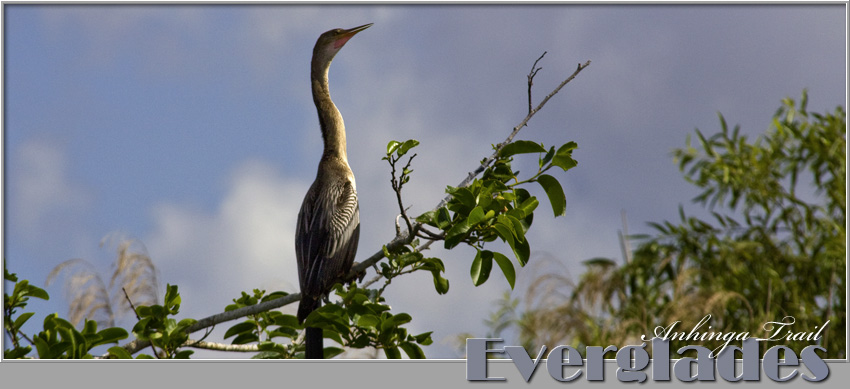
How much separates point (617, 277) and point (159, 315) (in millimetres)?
4035

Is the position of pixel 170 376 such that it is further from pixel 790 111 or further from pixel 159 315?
pixel 790 111

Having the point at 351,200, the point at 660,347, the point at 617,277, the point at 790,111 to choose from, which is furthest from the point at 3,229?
the point at 790,111

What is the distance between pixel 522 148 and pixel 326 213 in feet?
1.83

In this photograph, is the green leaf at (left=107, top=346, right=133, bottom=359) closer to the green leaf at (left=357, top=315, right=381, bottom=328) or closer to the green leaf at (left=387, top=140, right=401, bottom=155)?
the green leaf at (left=357, top=315, right=381, bottom=328)

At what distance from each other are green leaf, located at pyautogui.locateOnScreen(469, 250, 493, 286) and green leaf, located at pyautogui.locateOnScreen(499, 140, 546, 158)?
0.80 ft

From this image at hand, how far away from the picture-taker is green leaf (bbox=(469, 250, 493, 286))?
5.59 feet

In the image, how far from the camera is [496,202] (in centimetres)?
175

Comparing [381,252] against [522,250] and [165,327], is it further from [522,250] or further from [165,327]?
[165,327]

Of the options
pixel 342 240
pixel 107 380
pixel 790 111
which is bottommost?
pixel 107 380

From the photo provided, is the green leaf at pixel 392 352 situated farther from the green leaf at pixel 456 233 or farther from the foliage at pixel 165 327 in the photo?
the foliage at pixel 165 327

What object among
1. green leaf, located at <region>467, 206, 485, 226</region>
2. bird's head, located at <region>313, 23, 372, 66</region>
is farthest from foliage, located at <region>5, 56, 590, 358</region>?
bird's head, located at <region>313, 23, 372, 66</region>

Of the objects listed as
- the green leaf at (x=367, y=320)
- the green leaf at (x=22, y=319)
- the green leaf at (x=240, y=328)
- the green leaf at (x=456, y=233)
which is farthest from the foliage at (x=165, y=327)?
the green leaf at (x=456, y=233)

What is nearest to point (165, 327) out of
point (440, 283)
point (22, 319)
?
point (22, 319)

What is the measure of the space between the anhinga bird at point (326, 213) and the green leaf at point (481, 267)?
38cm
